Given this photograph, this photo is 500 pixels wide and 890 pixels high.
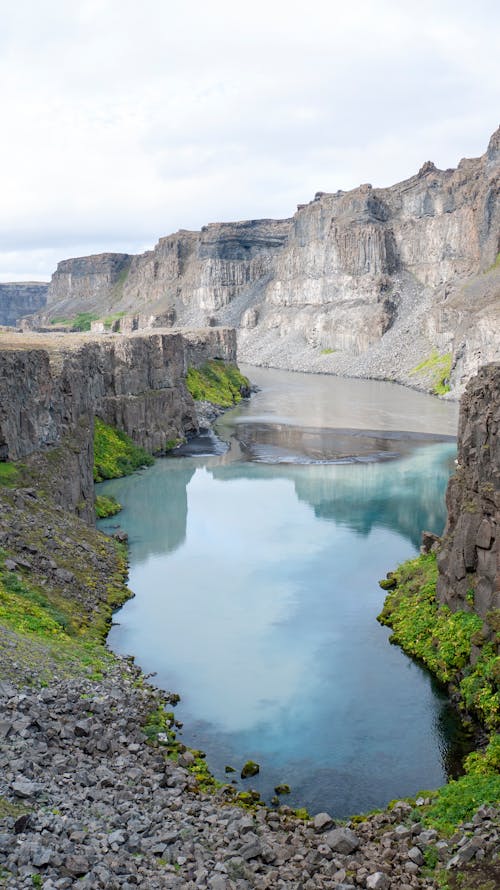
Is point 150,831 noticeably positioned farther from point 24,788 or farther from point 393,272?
point 393,272

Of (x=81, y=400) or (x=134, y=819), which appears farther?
(x=81, y=400)

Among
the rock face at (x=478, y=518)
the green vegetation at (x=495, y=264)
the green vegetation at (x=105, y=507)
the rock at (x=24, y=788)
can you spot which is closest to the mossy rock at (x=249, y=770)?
the rock at (x=24, y=788)

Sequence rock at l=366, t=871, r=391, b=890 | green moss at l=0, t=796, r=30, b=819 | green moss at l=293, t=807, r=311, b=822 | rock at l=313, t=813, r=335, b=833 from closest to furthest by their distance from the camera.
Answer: green moss at l=0, t=796, r=30, b=819 → rock at l=366, t=871, r=391, b=890 → rock at l=313, t=813, r=335, b=833 → green moss at l=293, t=807, r=311, b=822

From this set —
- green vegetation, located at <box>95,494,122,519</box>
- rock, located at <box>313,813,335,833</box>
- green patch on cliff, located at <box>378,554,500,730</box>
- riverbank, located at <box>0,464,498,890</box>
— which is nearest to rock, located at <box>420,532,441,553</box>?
green patch on cliff, located at <box>378,554,500,730</box>

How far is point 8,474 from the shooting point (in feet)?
119

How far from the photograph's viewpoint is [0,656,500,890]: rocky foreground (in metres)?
14.0

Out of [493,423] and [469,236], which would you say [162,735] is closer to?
[493,423]

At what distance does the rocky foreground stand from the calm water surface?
2819 millimetres

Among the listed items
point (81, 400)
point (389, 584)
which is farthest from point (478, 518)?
point (81, 400)

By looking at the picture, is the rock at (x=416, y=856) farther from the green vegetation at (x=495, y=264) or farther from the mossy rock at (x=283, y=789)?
the green vegetation at (x=495, y=264)

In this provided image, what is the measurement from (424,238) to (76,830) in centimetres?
17155

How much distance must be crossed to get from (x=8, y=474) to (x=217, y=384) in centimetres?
7384

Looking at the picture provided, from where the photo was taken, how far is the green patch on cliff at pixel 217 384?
334 ft

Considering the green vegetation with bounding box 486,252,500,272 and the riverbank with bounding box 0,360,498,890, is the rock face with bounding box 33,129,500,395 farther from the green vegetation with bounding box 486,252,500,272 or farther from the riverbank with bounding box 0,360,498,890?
the riverbank with bounding box 0,360,498,890
